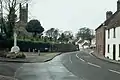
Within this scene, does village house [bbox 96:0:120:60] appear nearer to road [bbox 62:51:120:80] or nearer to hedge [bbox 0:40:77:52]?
road [bbox 62:51:120:80]

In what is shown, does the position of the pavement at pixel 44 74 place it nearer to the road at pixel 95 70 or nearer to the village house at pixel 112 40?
the road at pixel 95 70

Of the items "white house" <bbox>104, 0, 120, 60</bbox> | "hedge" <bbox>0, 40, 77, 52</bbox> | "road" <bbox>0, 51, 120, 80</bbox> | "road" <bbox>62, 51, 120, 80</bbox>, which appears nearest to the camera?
"road" <bbox>0, 51, 120, 80</bbox>

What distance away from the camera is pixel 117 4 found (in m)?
64.5

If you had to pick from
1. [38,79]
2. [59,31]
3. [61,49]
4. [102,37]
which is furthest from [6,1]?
[59,31]

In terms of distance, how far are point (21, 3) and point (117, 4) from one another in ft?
67.6

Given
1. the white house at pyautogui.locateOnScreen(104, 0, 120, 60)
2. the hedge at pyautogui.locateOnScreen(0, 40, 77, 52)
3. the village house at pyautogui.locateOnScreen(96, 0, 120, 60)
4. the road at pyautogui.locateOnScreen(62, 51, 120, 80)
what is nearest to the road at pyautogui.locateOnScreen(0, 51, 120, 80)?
the road at pyautogui.locateOnScreen(62, 51, 120, 80)

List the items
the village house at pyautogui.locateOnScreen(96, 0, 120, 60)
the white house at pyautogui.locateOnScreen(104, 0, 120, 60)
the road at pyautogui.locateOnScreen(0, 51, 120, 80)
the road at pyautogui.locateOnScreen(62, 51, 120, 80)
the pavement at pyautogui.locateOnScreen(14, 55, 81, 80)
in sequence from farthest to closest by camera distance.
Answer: the village house at pyautogui.locateOnScreen(96, 0, 120, 60) < the white house at pyautogui.locateOnScreen(104, 0, 120, 60) < the road at pyautogui.locateOnScreen(62, 51, 120, 80) < the road at pyautogui.locateOnScreen(0, 51, 120, 80) < the pavement at pyautogui.locateOnScreen(14, 55, 81, 80)

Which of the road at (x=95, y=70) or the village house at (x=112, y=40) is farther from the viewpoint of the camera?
the village house at (x=112, y=40)

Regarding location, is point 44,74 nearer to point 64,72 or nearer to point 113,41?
point 64,72

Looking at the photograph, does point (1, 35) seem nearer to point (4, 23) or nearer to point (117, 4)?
point (4, 23)

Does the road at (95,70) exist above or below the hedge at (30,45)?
below

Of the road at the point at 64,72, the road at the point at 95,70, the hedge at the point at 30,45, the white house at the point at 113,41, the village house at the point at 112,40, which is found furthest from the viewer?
Answer: the hedge at the point at 30,45

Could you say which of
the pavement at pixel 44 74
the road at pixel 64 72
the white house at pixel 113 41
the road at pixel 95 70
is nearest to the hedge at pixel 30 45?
the white house at pixel 113 41

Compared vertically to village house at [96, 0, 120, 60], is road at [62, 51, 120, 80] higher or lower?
lower
